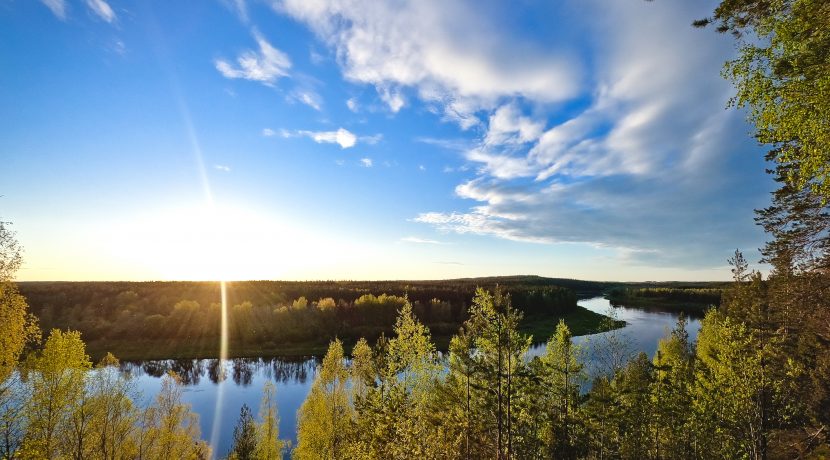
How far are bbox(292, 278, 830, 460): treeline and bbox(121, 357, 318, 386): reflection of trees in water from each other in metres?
54.8

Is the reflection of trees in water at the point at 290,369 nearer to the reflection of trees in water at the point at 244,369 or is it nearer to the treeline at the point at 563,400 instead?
the reflection of trees in water at the point at 244,369

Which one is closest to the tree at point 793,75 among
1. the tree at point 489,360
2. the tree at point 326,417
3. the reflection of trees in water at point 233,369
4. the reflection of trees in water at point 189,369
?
the tree at point 489,360

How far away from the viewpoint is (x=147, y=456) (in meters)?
43.2

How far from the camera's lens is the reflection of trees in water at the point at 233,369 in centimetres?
9350

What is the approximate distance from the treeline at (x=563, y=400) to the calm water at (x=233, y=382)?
18.4 metres

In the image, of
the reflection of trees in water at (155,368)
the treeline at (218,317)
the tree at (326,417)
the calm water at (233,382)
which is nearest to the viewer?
the tree at (326,417)

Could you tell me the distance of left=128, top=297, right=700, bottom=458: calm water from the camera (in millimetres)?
67369

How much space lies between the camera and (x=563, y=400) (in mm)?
40500

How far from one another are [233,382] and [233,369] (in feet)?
39.2

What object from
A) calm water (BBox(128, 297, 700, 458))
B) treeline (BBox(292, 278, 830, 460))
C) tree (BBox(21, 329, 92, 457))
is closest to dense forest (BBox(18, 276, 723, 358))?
calm water (BBox(128, 297, 700, 458))

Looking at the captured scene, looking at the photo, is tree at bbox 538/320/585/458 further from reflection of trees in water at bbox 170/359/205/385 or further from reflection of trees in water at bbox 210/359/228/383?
reflection of trees in water at bbox 170/359/205/385

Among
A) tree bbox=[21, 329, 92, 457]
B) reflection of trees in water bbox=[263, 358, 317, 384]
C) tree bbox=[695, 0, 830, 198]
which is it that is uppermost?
tree bbox=[695, 0, 830, 198]

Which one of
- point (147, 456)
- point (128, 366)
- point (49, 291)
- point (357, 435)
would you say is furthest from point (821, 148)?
point (49, 291)

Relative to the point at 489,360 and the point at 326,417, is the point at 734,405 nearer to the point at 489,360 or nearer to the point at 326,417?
the point at 489,360
